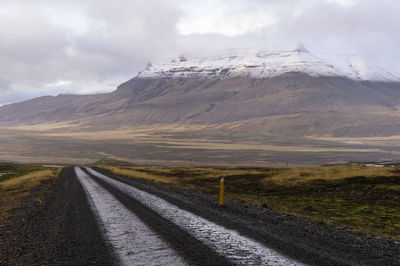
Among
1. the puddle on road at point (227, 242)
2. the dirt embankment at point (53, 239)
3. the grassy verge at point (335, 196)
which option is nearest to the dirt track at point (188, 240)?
the dirt embankment at point (53, 239)

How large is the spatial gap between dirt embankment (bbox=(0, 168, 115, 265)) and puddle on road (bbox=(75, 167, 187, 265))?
38 cm

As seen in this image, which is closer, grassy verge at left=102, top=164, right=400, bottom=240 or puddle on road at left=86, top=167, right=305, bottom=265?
puddle on road at left=86, top=167, right=305, bottom=265

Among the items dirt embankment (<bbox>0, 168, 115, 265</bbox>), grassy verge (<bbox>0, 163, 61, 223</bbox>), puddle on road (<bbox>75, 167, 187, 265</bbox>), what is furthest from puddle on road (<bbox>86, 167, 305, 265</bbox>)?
grassy verge (<bbox>0, 163, 61, 223</bbox>)

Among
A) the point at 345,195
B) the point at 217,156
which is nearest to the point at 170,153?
the point at 217,156

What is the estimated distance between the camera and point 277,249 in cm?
942

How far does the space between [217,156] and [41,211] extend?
12137cm

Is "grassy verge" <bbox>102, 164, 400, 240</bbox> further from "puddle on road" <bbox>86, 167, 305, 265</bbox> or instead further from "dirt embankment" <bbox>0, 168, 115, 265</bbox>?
"dirt embankment" <bbox>0, 168, 115, 265</bbox>

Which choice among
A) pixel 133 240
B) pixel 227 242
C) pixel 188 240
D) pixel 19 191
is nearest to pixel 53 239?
pixel 133 240

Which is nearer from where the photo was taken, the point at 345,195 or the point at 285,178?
the point at 345,195

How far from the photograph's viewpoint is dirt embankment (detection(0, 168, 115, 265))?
8703 mm

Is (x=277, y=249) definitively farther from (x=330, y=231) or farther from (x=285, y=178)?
(x=285, y=178)

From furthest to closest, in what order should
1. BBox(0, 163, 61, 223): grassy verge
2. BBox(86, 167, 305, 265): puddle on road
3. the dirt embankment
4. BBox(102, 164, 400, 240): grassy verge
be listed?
BBox(0, 163, 61, 223): grassy verge → BBox(102, 164, 400, 240): grassy verge → the dirt embankment → BBox(86, 167, 305, 265): puddle on road

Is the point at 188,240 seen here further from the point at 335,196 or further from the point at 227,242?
the point at 335,196

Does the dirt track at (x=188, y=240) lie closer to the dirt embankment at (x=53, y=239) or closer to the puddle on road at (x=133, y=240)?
the dirt embankment at (x=53, y=239)
